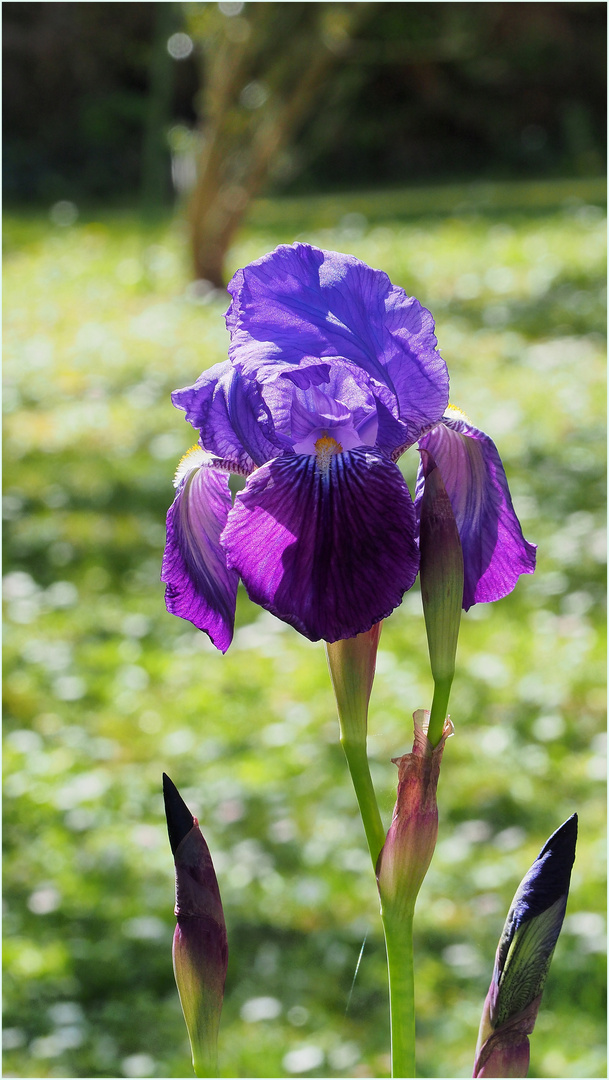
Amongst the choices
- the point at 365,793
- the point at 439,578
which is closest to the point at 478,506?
the point at 439,578

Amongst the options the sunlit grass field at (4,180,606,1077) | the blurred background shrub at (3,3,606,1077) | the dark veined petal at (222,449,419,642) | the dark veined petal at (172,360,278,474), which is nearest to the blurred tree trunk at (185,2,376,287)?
the blurred background shrub at (3,3,606,1077)

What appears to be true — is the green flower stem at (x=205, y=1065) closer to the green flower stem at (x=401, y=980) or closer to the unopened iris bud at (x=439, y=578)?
the green flower stem at (x=401, y=980)

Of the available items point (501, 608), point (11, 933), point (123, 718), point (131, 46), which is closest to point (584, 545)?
point (501, 608)

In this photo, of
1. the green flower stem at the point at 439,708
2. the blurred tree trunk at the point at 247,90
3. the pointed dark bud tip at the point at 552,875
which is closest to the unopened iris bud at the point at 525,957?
the pointed dark bud tip at the point at 552,875

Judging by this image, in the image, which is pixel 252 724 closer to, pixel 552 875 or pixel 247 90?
pixel 552 875

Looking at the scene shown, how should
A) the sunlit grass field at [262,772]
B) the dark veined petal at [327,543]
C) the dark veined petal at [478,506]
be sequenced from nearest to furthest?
the dark veined petal at [327,543], the dark veined petal at [478,506], the sunlit grass field at [262,772]

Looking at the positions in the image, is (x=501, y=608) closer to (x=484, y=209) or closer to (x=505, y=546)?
(x=505, y=546)
